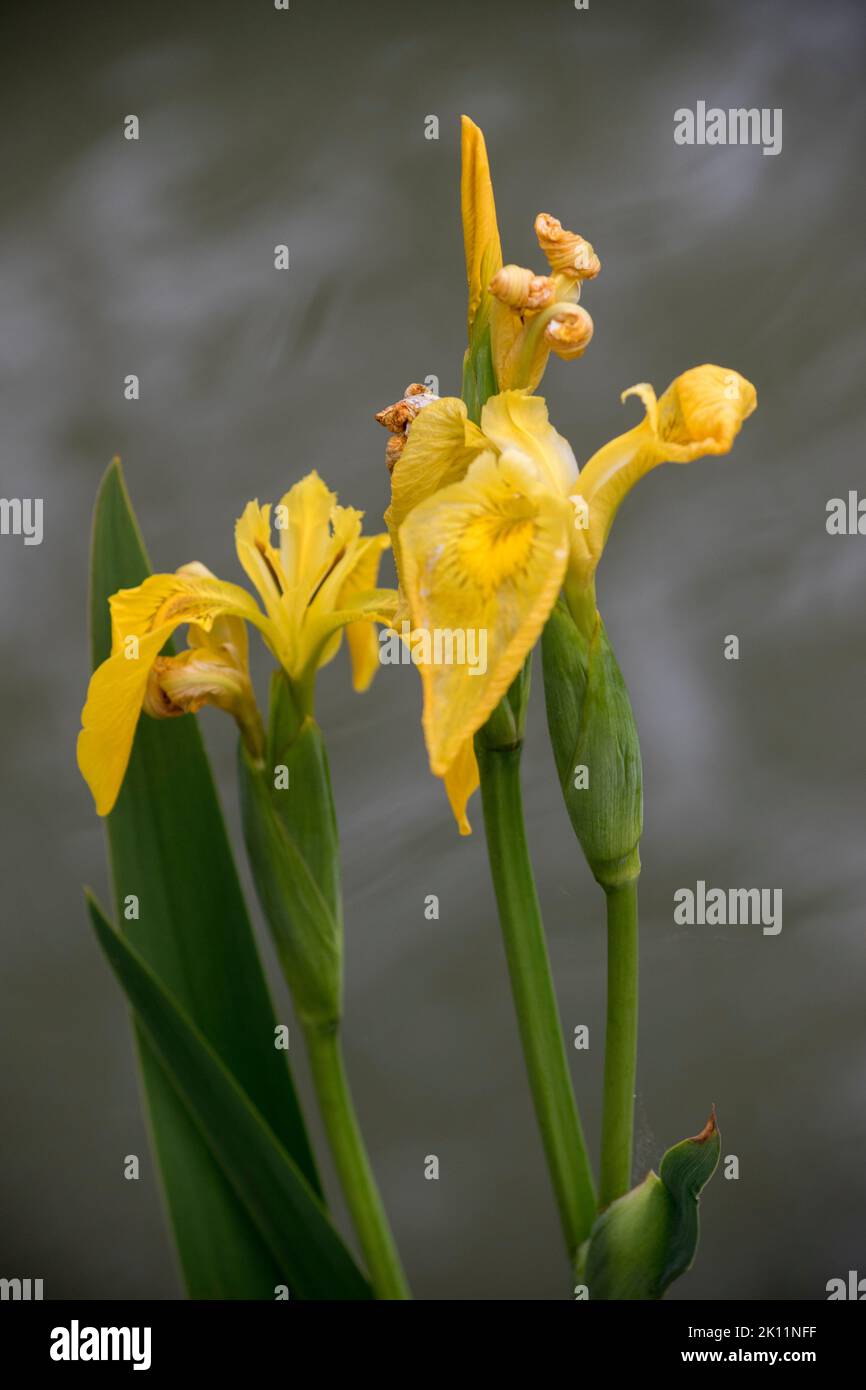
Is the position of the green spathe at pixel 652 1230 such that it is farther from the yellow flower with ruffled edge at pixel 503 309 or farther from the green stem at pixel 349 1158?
the yellow flower with ruffled edge at pixel 503 309

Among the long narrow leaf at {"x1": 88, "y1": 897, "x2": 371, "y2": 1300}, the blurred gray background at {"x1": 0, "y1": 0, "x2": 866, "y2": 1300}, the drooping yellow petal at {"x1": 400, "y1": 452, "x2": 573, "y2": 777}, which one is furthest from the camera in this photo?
the blurred gray background at {"x1": 0, "y1": 0, "x2": 866, "y2": 1300}

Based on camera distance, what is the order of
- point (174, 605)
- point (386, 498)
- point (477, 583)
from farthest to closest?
1. point (386, 498)
2. point (174, 605)
3. point (477, 583)

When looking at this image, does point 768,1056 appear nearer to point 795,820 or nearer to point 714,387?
point 795,820

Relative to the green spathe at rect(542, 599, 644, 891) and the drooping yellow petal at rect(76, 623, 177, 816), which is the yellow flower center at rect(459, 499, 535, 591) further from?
the drooping yellow petal at rect(76, 623, 177, 816)
